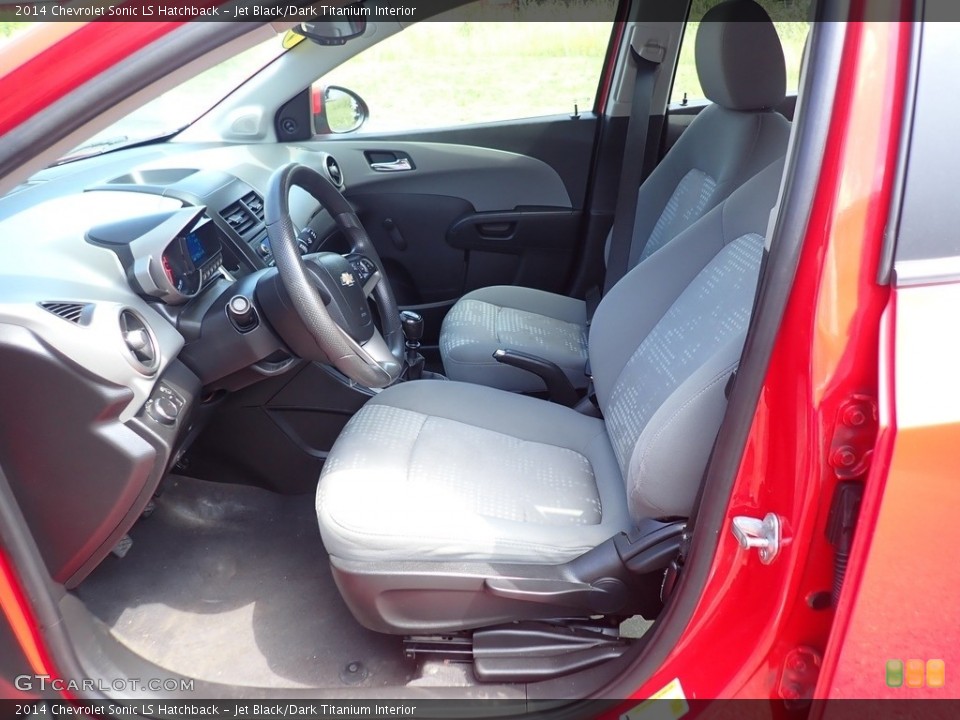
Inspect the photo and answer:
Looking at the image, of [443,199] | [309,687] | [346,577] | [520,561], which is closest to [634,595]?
[520,561]

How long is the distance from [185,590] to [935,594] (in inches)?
54.8

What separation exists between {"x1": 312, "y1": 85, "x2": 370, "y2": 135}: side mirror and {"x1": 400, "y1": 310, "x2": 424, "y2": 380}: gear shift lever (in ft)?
2.86

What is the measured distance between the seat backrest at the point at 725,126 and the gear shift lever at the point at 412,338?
69 centimetres

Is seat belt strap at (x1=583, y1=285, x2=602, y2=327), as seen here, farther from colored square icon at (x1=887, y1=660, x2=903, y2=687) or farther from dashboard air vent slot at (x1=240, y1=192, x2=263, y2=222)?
colored square icon at (x1=887, y1=660, x2=903, y2=687)

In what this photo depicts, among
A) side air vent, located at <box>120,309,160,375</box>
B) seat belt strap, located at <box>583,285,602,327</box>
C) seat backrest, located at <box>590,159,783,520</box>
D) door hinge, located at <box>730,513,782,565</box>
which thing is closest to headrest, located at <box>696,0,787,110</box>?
seat backrest, located at <box>590,159,783,520</box>

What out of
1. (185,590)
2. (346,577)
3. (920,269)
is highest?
(920,269)

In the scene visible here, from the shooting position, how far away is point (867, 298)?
83 centimetres

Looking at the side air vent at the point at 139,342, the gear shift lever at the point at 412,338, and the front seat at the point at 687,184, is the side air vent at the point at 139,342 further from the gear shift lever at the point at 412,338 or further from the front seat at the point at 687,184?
the front seat at the point at 687,184

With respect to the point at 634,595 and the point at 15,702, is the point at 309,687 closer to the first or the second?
the point at 15,702

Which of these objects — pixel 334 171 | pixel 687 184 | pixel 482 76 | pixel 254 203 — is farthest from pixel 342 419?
pixel 482 76

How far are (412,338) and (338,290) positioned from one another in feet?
1.65

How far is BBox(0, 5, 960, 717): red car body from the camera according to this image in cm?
80

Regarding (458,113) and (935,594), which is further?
(458,113)

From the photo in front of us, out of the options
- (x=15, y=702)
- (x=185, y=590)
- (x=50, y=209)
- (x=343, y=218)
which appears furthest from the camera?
(x=343, y=218)
